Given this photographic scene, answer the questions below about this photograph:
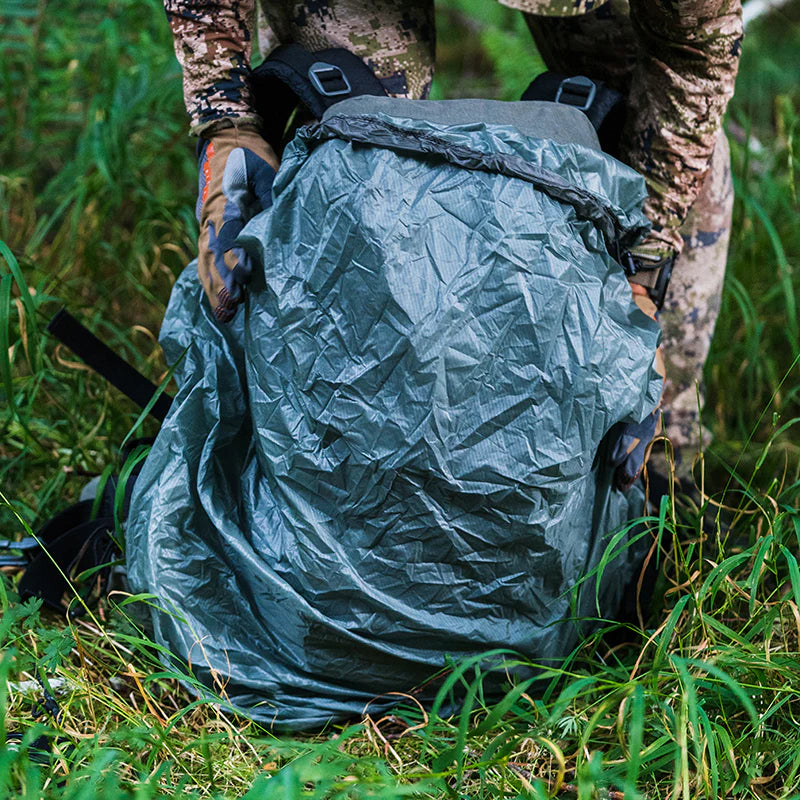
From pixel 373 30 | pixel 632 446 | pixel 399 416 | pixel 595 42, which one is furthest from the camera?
pixel 595 42

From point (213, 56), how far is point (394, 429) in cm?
69

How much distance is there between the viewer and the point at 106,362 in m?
1.53

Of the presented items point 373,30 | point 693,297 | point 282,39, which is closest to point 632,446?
point 693,297

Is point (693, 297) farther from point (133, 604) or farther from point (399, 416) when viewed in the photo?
point (133, 604)

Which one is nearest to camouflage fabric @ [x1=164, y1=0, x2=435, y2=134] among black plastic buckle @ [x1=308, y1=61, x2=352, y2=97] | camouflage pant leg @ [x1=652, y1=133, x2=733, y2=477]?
black plastic buckle @ [x1=308, y1=61, x2=352, y2=97]

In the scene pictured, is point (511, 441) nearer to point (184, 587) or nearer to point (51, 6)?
point (184, 587)

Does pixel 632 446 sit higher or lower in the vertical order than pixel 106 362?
lower

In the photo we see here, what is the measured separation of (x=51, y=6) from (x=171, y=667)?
228cm

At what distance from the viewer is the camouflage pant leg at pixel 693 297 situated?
1658 mm

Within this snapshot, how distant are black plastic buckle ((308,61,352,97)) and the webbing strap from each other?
0.57 metres

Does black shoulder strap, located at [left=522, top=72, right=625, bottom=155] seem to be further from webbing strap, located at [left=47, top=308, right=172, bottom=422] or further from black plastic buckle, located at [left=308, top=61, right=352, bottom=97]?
webbing strap, located at [left=47, top=308, right=172, bottom=422]

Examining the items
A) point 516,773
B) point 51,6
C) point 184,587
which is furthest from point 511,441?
point 51,6

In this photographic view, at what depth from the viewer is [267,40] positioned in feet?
5.34

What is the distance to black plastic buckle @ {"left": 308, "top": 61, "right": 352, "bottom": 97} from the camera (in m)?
1.31
